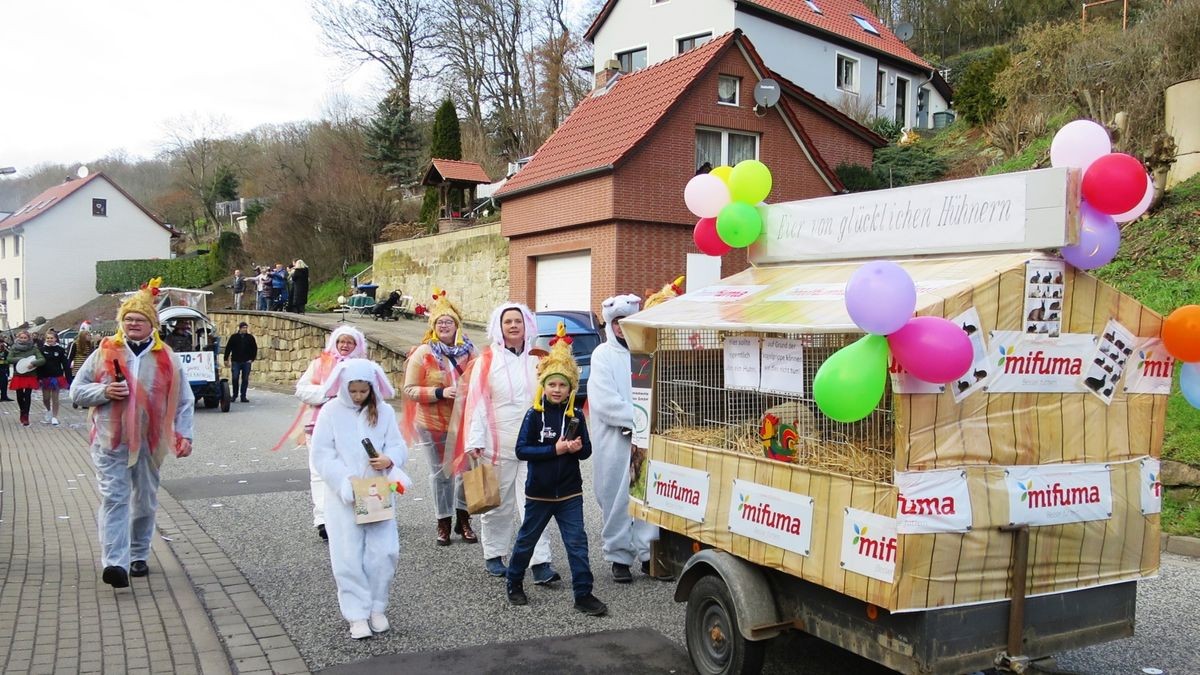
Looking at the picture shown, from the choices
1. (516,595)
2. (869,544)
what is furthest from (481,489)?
(869,544)

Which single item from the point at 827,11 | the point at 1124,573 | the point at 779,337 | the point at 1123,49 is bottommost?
the point at 1124,573

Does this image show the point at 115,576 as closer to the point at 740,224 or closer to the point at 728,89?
the point at 740,224

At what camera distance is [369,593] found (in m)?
5.29

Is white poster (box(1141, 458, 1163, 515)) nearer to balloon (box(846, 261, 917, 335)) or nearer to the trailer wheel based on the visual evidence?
balloon (box(846, 261, 917, 335))

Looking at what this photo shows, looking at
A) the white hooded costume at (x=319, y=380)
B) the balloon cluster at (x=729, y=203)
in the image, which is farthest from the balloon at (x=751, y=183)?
the white hooded costume at (x=319, y=380)

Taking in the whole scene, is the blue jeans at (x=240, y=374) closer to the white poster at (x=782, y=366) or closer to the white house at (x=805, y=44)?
the white house at (x=805, y=44)

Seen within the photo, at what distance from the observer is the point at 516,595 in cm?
577

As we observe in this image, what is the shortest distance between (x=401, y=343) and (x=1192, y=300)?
15.6 meters

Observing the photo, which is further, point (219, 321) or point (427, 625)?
point (219, 321)

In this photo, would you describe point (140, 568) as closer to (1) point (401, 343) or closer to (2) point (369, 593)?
(2) point (369, 593)

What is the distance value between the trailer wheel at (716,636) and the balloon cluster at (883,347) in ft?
4.46

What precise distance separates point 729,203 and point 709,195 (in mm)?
142

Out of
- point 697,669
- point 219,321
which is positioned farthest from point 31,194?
point 697,669

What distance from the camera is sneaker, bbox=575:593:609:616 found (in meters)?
5.57
